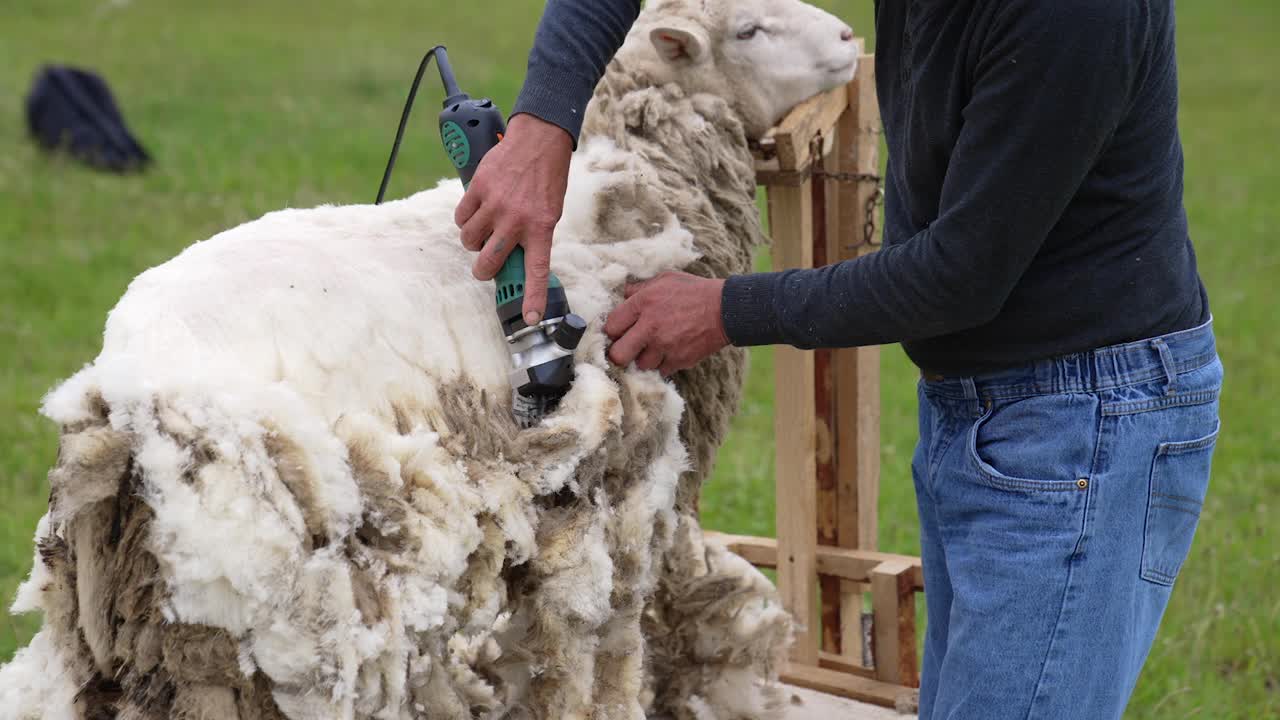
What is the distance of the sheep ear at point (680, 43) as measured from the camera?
2.33 m

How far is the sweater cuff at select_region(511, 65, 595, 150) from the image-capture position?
5.94ft

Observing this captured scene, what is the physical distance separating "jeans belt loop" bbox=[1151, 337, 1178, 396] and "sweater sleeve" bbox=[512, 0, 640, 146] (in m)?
0.89

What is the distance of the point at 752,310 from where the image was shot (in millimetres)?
1724

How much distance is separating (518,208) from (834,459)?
59.8 inches

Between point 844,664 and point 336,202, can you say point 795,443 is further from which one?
point 336,202

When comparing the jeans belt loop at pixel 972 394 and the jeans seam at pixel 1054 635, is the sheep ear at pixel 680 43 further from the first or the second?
the jeans seam at pixel 1054 635

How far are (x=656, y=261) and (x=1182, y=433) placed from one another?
88 centimetres

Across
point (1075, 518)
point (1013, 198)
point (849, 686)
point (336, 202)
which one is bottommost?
point (849, 686)

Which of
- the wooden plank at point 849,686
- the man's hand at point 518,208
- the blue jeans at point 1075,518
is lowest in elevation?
the wooden plank at point 849,686

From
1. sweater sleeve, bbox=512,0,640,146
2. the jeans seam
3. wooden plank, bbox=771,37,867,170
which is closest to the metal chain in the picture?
wooden plank, bbox=771,37,867,170

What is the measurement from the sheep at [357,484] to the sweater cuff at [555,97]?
258 millimetres

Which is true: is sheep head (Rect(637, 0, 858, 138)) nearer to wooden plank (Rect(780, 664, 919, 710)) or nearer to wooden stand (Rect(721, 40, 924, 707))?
wooden stand (Rect(721, 40, 924, 707))

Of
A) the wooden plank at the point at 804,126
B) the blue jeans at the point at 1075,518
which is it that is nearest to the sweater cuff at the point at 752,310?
the blue jeans at the point at 1075,518

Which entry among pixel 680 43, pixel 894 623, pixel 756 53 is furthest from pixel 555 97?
pixel 894 623
